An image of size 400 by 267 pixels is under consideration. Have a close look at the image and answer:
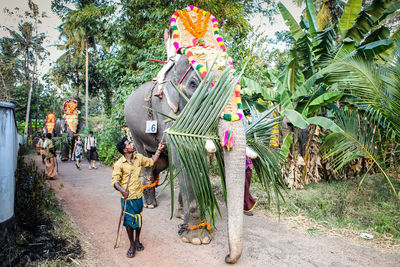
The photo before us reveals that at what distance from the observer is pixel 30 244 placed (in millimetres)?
2867

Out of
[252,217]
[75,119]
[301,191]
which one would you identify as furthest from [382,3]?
[75,119]

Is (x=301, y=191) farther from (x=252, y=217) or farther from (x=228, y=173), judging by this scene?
(x=228, y=173)

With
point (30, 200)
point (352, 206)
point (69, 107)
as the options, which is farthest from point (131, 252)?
point (69, 107)

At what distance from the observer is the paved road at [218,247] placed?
293cm

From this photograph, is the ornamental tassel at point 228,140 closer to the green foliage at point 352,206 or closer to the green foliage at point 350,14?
the green foliage at point 352,206

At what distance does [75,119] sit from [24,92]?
10.1 m

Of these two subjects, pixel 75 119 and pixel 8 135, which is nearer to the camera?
pixel 8 135

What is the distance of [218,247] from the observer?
3209mm

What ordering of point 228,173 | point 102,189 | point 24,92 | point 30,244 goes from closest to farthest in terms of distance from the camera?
1. point 228,173
2. point 30,244
3. point 102,189
4. point 24,92

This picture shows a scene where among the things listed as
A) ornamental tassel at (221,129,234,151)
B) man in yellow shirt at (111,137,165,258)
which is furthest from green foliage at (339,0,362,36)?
man in yellow shirt at (111,137,165,258)

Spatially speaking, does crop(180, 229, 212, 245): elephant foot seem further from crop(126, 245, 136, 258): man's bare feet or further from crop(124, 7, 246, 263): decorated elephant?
crop(126, 245, 136, 258): man's bare feet

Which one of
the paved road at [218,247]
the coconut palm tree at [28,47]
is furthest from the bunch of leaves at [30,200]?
the coconut palm tree at [28,47]

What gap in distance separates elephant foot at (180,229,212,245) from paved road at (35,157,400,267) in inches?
2.5

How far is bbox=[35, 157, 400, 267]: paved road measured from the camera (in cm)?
293
